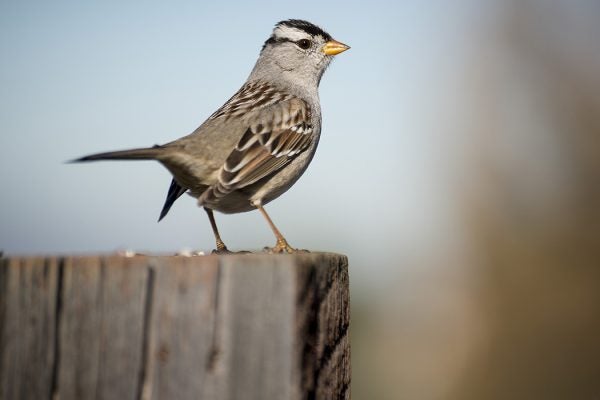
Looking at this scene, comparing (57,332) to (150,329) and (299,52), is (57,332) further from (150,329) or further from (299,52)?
(299,52)

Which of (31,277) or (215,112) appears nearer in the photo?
(31,277)

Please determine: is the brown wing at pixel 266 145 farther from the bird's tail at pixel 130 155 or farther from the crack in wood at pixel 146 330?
the crack in wood at pixel 146 330

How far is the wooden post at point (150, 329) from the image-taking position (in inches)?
93.2

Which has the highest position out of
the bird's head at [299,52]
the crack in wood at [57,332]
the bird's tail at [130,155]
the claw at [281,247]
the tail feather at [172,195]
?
the bird's head at [299,52]

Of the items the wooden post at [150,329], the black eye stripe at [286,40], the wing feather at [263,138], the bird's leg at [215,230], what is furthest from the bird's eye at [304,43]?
the wooden post at [150,329]

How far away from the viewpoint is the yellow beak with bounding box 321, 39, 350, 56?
656 cm

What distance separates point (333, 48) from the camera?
6.58 metres

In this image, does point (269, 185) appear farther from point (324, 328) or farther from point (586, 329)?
point (586, 329)

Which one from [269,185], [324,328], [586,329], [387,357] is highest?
[269,185]

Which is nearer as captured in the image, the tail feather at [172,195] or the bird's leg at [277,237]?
the bird's leg at [277,237]

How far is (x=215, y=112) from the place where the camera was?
5.66 meters

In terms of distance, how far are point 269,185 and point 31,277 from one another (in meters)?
2.96

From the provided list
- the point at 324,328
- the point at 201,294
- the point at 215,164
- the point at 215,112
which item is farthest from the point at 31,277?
the point at 215,112

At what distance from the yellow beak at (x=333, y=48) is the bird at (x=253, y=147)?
0.06 ft
